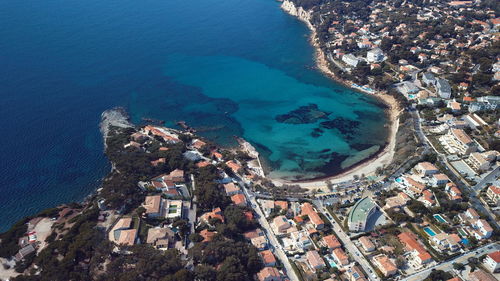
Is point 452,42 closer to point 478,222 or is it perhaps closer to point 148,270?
point 478,222

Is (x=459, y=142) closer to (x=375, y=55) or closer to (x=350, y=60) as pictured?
(x=375, y=55)

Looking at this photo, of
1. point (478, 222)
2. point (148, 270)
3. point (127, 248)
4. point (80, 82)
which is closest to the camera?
point (148, 270)

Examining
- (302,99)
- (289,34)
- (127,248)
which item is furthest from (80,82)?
(289,34)

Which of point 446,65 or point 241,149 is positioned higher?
point 446,65

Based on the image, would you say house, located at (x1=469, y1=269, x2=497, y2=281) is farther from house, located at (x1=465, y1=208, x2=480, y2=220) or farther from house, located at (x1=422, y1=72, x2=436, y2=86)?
house, located at (x1=422, y1=72, x2=436, y2=86)

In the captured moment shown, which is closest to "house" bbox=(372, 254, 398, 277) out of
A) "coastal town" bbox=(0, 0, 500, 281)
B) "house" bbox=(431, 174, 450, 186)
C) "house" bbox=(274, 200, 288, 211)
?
"coastal town" bbox=(0, 0, 500, 281)

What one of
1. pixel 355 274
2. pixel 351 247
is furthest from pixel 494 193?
pixel 355 274
